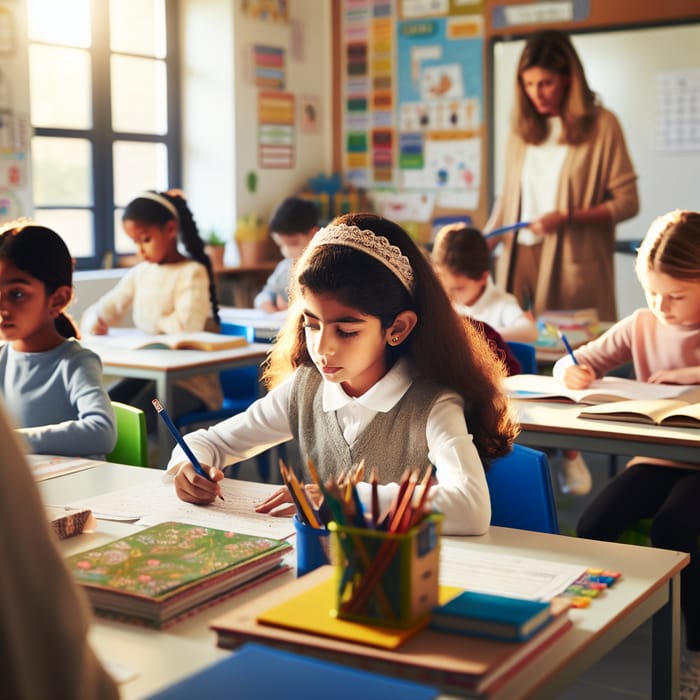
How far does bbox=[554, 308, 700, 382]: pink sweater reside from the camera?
2.88 m

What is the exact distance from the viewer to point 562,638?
117 cm

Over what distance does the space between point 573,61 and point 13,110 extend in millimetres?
2574

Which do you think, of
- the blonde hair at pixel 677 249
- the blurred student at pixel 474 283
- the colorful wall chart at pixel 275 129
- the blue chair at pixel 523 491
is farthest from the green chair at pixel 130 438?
the colorful wall chart at pixel 275 129

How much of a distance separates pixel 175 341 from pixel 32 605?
3.14 m

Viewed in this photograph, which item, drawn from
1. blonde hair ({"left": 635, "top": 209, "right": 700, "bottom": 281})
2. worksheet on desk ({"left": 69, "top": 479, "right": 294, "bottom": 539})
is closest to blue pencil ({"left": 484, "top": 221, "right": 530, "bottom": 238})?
blonde hair ({"left": 635, "top": 209, "right": 700, "bottom": 281})

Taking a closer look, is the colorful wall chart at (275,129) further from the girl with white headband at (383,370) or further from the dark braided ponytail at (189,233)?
the girl with white headband at (383,370)

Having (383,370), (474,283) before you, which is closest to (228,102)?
(474,283)

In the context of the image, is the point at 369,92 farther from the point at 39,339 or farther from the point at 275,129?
the point at 39,339

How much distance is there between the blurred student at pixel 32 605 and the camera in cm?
66

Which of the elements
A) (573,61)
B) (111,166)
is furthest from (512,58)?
(111,166)

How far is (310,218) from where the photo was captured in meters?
4.93

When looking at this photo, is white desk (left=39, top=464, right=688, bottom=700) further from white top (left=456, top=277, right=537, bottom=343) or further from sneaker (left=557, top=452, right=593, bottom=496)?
sneaker (left=557, top=452, right=593, bottom=496)

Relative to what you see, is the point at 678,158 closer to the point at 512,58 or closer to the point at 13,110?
the point at 512,58

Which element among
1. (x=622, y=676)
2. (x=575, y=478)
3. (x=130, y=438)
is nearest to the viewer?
(x=130, y=438)
